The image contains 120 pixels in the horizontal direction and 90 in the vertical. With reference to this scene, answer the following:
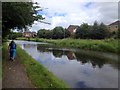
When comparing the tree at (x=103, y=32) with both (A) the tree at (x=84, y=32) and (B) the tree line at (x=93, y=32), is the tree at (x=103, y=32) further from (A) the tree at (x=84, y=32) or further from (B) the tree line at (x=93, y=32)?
(A) the tree at (x=84, y=32)

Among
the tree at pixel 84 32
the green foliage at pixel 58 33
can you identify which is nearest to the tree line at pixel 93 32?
the tree at pixel 84 32

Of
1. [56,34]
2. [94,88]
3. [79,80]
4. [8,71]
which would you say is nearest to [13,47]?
[8,71]

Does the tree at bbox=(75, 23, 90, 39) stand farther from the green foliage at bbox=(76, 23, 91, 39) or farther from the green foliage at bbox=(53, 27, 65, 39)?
the green foliage at bbox=(53, 27, 65, 39)

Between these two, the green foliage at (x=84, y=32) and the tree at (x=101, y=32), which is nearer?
the tree at (x=101, y=32)

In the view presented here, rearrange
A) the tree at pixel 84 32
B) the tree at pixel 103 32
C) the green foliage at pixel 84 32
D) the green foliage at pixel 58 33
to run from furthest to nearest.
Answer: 1. the green foliage at pixel 58 33
2. the tree at pixel 84 32
3. the green foliage at pixel 84 32
4. the tree at pixel 103 32

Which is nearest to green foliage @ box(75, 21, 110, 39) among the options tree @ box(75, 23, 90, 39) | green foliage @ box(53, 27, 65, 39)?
tree @ box(75, 23, 90, 39)

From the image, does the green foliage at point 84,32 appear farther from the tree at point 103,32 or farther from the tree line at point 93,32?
the tree at point 103,32

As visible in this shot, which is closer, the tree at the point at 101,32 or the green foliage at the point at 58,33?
the tree at the point at 101,32

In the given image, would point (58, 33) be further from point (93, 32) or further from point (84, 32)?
point (93, 32)

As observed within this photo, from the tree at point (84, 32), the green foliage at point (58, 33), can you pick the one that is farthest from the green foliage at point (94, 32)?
the green foliage at point (58, 33)

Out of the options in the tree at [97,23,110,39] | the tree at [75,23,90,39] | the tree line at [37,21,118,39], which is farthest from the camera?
the tree at [75,23,90,39]

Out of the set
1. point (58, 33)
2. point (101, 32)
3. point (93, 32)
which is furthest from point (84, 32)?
point (58, 33)

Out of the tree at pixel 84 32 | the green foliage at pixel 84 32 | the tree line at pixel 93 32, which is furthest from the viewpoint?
the tree at pixel 84 32

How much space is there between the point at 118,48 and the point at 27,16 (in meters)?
23.4
